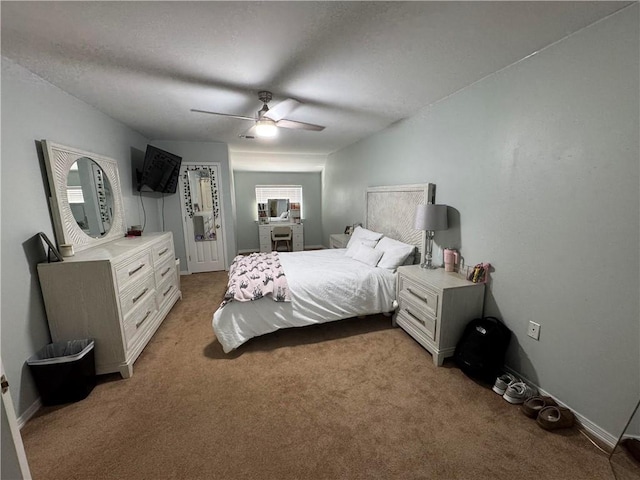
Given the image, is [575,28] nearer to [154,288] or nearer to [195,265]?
[154,288]

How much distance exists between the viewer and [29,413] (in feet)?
5.36

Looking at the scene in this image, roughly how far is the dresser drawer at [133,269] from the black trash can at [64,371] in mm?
461

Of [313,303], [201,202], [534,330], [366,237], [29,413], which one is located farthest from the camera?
[201,202]

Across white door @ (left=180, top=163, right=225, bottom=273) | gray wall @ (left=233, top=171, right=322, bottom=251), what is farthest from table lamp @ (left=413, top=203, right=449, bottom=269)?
gray wall @ (left=233, top=171, right=322, bottom=251)

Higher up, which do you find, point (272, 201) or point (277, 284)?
point (272, 201)

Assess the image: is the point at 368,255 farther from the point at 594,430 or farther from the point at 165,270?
the point at 165,270

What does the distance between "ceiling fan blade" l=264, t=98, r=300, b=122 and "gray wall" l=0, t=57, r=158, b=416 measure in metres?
1.63

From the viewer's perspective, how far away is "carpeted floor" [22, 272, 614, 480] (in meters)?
1.32

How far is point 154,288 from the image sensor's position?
103 inches

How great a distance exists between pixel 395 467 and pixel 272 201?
564 centimetres

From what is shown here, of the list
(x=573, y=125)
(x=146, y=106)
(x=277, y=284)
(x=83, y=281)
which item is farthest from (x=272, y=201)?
(x=573, y=125)

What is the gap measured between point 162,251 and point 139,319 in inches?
36.2

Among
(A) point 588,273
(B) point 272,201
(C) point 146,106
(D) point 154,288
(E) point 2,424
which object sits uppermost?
(C) point 146,106

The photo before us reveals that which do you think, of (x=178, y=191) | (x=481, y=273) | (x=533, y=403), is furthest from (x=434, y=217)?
(x=178, y=191)
